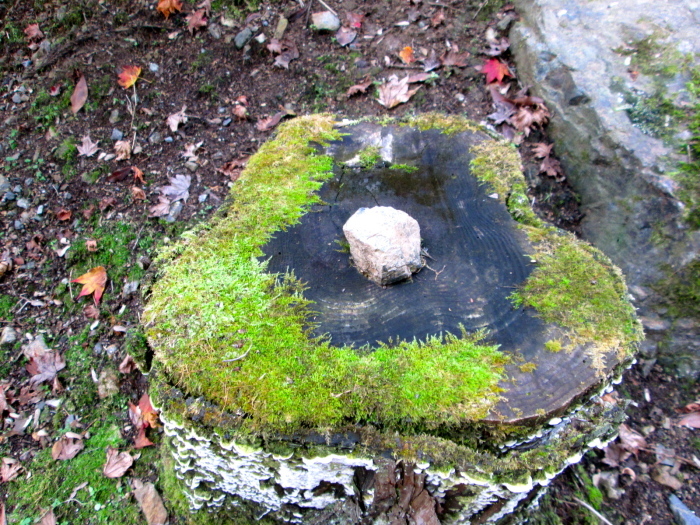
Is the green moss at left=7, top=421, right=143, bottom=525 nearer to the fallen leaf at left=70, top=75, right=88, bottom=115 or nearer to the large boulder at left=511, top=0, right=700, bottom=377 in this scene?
the fallen leaf at left=70, top=75, right=88, bottom=115

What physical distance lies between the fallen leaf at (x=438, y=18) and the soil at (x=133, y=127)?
2cm

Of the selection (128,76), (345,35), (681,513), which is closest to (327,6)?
(345,35)

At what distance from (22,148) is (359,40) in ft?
11.8

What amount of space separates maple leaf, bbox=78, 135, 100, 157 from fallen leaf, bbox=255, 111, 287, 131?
157cm

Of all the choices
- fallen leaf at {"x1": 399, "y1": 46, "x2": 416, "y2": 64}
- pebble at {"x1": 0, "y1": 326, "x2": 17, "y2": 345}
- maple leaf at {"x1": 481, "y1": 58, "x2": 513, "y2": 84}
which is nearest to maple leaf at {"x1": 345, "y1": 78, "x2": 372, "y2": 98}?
fallen leaf at {"x1": 399, "y1": 46, "x2": 416, "y2": 64}

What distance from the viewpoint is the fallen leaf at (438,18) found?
15.3 feet

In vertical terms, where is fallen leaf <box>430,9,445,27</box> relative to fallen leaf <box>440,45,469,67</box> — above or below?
above

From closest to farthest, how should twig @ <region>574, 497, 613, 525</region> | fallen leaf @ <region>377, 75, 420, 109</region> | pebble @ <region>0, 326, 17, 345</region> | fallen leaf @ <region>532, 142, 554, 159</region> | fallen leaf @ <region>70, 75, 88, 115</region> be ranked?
twig @ <region>574, 497, 613, 525</region>
pebble @ <region>0, 326, 17, 345</region>
fallen leaf @ <region>532, 142, 554, 159</region>
fallen leaf @ <region>377, 75, 420, 109</region>
fallen leaf @ <region>70, 75, 88, 115</region>

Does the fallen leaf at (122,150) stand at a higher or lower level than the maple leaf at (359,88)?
lower

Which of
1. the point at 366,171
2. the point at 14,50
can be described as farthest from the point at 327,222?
the point at 14,50

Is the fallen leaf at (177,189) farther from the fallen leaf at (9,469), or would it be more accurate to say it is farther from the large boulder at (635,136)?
the large boulder at (635,136)

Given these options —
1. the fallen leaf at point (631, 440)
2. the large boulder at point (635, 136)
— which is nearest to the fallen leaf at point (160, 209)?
the large boulder at point (635, 136)

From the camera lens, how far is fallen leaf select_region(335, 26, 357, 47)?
474 centimetres

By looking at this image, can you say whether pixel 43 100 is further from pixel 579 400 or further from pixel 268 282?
pixel 579 400
